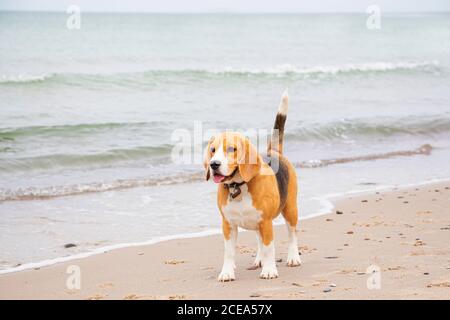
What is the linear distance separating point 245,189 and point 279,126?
3.42 feet

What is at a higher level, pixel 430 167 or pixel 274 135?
pixel 274 135

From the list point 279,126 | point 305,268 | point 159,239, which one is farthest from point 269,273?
point 159,239

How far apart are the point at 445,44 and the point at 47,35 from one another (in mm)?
31188

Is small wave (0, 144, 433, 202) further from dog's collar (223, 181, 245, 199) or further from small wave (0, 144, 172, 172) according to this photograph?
dog's collar (223, 181, 245, 199)

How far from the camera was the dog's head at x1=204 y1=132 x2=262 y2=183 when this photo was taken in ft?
20.1

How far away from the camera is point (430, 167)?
1415cm

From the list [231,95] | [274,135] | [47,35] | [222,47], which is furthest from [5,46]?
[274,135]

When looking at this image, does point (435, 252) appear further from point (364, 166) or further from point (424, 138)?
point (424, 138)

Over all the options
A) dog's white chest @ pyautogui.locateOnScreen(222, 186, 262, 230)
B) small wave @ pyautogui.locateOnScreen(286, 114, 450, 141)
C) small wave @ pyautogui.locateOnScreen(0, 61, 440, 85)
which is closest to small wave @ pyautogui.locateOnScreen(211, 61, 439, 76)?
small wave @ pyautogui.locateOnScreen(0, 61, 440, 85)

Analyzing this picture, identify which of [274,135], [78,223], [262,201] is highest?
[274,135]

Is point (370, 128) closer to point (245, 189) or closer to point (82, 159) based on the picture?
point (82, 159)

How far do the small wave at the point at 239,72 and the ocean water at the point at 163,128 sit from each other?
89 millimetres

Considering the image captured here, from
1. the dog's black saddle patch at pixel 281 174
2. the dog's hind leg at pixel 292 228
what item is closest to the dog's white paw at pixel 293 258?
the dog's hind leg at pixel 292 228

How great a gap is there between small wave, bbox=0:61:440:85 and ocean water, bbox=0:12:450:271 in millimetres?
89
